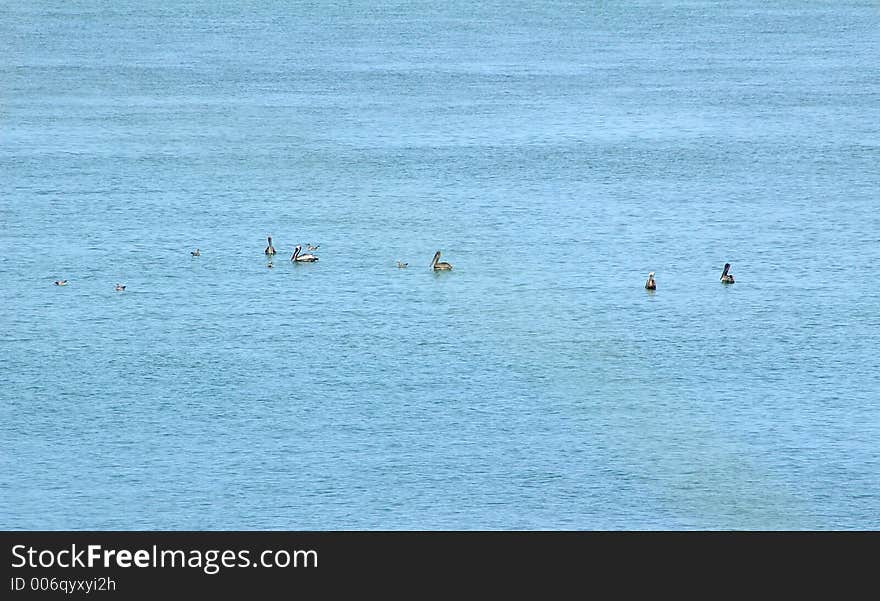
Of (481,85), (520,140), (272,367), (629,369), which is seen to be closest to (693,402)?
(629,369)

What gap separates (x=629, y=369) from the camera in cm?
5566

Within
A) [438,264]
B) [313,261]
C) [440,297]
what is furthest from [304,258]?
[440,297]

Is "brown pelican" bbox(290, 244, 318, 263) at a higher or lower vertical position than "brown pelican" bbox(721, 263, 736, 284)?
higher

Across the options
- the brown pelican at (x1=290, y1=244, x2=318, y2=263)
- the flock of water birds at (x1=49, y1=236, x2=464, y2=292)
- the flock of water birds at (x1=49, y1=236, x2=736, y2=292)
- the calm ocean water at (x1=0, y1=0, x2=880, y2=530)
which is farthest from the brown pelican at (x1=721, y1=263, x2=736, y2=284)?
the brown pelican at (x1=290, y1=244, x2=318, y2=263)

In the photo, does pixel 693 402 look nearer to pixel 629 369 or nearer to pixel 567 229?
pixel 629 369

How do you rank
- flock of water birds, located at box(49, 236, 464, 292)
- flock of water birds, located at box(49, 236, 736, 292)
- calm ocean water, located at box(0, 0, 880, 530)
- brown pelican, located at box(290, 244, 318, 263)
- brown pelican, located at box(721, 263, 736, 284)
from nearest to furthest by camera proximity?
1. calm ocean water, located at box(0, 0, 880, 530)
2. flock of water birds, located at box(49, 236, 736, 292)
3. flock of water birds, located at box(49, 236, 464, 292)
4. brown pelican, located at box(721, 263, 736, 284)
5. brown pelican, located at box(290, 244, 318, 263)

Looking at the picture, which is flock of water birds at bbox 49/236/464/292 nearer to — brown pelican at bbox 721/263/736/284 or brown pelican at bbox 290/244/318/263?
brown pelican at bbox 290/244/318/263

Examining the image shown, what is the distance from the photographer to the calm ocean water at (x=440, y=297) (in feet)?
144

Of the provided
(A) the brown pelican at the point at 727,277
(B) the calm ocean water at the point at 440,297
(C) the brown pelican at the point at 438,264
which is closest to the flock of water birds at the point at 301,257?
(C) the brown pelican at the point at 438,264

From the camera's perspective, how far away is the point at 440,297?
64.5 metres

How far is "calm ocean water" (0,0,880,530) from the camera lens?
144 ft

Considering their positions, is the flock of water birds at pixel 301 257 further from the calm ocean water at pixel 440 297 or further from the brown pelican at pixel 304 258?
the calm ocean water at pixel 440 297

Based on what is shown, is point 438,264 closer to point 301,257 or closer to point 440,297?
point 440,297
